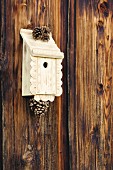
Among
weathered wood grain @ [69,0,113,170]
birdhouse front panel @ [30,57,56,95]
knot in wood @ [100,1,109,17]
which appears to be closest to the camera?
birdhouse front panel @ [30,57,56,95]

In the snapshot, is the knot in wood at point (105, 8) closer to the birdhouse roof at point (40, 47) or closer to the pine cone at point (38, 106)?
the birdhouse roof at point (40, 47)

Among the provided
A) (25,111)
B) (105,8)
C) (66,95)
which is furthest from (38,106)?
(105,8)

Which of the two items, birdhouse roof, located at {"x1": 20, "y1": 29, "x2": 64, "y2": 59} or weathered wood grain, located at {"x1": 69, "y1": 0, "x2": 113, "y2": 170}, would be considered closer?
birdhouse roof, located at {"x1": 20, "y1": 29, "x2": 64, "y2": 59}

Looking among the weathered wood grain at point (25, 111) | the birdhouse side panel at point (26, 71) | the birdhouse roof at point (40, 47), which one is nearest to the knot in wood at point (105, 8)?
the weathered wood grain at point (25, 111)

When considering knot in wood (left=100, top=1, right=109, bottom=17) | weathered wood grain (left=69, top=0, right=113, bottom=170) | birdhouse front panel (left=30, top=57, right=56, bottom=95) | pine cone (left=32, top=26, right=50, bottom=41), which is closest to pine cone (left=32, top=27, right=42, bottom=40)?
pine cone (left=32, top=26, right=50, bottom=41)

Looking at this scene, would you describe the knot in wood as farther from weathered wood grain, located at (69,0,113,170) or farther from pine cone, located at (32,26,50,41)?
pine cone, located at (32,26,50,41)
